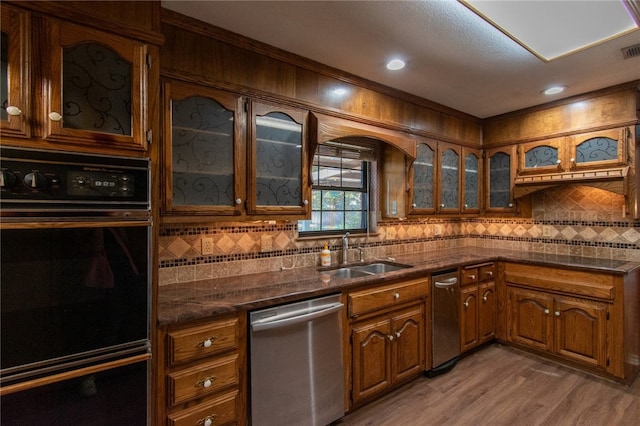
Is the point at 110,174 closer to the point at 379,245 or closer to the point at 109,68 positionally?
the point at 109,68

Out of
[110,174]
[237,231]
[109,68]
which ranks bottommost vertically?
[237,231]

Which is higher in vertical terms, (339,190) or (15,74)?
(15,74)

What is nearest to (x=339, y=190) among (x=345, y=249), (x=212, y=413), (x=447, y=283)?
(x=345, y=249)

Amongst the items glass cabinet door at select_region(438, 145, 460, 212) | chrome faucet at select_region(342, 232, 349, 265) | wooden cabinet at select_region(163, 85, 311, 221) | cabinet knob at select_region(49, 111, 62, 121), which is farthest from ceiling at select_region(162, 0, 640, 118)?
chrome faucet at select_region(342, 232, 349, 265)

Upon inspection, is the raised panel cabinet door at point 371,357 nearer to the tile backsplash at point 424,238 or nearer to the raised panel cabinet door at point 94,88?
the tile backsplash at point 424,238

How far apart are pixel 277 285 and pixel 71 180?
1201 mm

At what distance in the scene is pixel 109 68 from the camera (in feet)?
4.36

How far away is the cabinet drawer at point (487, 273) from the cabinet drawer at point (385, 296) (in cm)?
83

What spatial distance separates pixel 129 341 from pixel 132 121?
94 cm

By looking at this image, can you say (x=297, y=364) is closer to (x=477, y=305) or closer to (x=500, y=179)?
(x=477, y=305)

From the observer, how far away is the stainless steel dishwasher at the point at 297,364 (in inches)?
68.3

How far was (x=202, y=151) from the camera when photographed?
1861 mm

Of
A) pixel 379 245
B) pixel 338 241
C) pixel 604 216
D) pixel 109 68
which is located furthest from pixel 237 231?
pixel 604 216

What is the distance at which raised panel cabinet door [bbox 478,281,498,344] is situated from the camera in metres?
3.07
